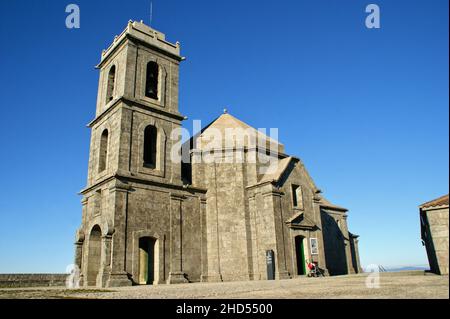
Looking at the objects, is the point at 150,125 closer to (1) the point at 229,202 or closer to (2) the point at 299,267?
(1) the point at 229,202

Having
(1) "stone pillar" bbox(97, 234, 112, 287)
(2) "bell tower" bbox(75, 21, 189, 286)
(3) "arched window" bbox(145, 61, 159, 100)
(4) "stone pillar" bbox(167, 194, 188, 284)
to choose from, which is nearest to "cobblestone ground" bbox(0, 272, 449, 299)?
(1) "stone pillar" bbox(97, 234, 112, 287)

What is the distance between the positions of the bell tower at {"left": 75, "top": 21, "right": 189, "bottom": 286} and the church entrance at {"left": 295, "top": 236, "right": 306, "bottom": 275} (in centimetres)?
891

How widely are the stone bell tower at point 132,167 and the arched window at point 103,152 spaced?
0.06 metres

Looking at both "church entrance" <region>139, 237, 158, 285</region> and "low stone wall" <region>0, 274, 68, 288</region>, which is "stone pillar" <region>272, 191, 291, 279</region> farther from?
"low stone wall" <region>0, 274, 68, 288</region>

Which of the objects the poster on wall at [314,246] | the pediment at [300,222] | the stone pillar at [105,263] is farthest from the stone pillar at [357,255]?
the stone pillar at [105,263]

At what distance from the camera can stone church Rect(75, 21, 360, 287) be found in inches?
771

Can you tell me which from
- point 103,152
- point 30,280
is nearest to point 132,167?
point 103,152

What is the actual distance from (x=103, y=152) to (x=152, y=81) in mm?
6055

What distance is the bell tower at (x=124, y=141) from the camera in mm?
18531

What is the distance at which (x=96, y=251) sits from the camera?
2033 centimetres
